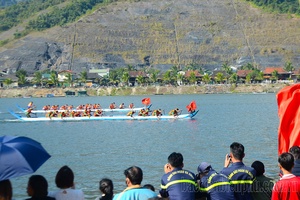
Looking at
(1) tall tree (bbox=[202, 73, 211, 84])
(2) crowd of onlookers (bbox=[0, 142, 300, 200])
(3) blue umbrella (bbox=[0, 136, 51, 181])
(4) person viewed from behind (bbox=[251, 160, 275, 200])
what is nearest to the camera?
(3) blue umbrella (bbox=[0, 136, 51, 181])

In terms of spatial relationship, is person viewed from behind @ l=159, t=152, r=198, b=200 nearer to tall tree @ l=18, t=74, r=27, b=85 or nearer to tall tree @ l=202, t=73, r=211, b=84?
tall tree @ l=202, t=73, r=211, b=84

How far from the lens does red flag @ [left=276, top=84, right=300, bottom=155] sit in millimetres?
11478

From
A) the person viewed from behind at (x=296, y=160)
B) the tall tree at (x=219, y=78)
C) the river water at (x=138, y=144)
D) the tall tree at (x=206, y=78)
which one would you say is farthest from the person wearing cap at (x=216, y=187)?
the tall tree at (x=206, y=78)

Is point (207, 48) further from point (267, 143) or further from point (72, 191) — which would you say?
point (72, 191)

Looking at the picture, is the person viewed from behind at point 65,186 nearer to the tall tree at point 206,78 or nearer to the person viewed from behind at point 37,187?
the person viewed from behind at point 37,187

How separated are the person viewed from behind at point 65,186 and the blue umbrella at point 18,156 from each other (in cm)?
38

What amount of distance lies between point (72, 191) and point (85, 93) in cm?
14094

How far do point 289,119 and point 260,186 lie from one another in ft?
5.22

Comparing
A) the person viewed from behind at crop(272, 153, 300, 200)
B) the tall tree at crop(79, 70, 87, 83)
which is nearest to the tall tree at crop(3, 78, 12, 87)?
the tall tree at crop(79, 70, 87, 83)

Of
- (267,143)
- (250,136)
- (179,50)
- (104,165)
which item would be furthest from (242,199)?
(179,50)

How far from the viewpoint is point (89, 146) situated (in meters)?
40.3

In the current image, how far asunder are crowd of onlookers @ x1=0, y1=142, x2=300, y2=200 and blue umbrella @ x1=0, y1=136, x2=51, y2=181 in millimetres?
490

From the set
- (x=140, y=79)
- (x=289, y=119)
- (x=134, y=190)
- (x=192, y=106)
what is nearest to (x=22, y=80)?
(x=140, y=79)

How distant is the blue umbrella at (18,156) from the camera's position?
8523 mm
